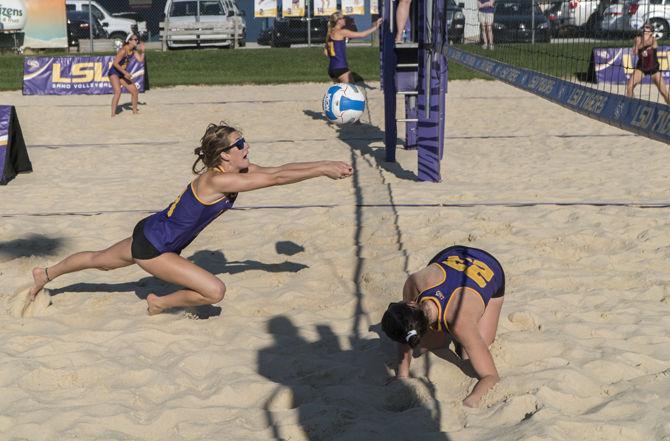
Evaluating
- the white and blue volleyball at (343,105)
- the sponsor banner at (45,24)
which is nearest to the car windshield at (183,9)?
the sponsor banner at (45,24)

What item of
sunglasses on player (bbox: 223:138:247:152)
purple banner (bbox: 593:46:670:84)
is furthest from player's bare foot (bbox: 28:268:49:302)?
purple banner (bbox: 593:46:670:84)

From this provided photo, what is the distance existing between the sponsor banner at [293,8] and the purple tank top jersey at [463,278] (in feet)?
68.8

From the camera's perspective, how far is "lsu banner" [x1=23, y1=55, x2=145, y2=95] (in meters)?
16.7

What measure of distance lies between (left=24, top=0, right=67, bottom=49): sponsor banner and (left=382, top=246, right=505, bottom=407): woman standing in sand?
66.1 ft

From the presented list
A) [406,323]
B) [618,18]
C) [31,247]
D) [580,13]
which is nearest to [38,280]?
[31,247]

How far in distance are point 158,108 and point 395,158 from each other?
5.79 metres

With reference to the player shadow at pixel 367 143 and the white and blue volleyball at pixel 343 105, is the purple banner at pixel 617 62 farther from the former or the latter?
the white and blue volleyball at pixel 343 105

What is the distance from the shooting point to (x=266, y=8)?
25656 millimetres

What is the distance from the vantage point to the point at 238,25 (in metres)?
24.5

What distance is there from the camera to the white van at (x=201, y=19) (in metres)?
23.4

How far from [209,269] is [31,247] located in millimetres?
1501

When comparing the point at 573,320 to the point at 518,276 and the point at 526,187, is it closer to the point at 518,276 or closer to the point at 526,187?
the point at 518,276

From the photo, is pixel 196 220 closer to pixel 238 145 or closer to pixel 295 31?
pixel 238 145

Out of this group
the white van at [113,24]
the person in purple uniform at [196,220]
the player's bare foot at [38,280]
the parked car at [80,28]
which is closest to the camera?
the person in purple uniform at [196,220]
